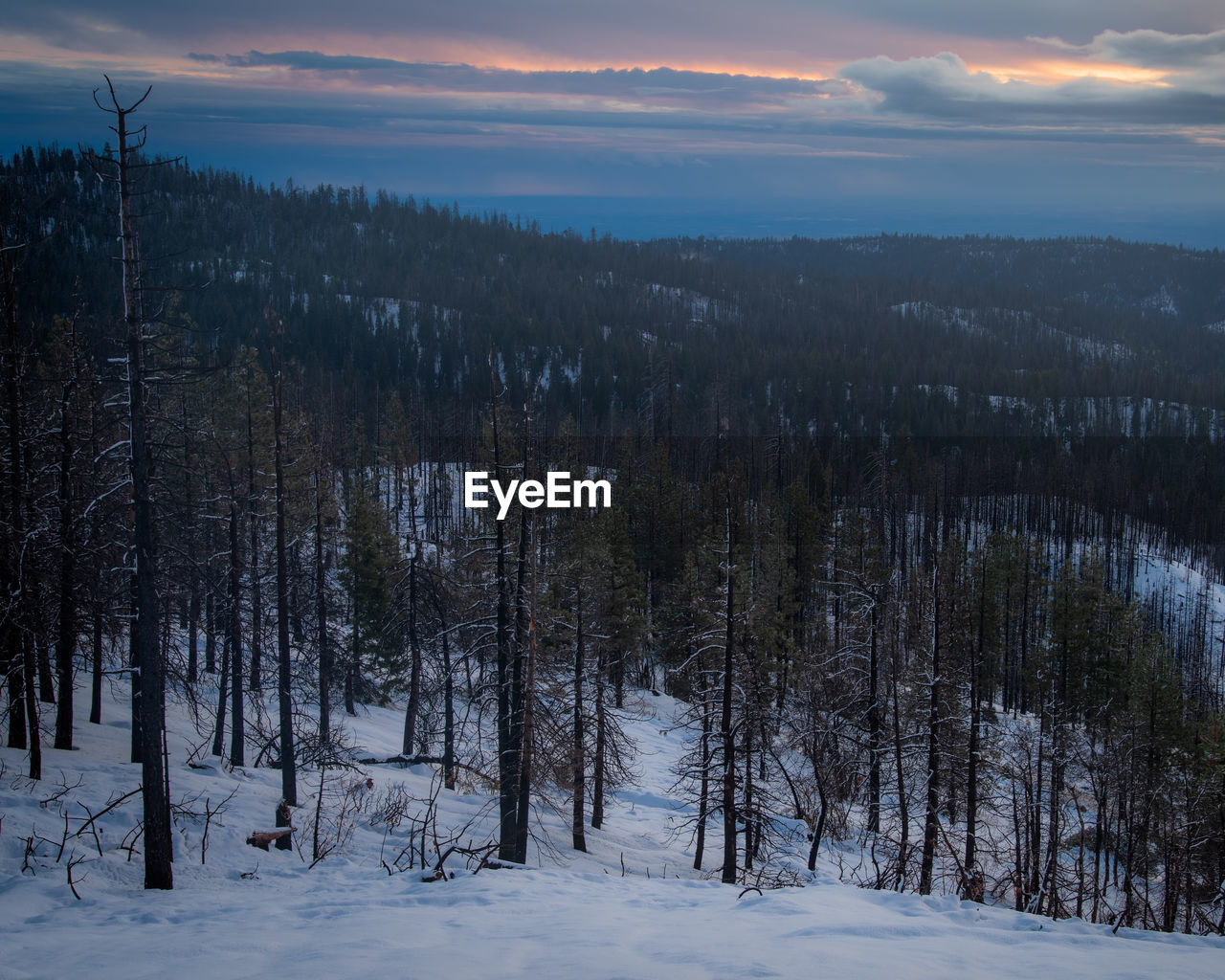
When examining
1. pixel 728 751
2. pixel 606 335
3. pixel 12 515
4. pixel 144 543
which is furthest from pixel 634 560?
pixel 606 335

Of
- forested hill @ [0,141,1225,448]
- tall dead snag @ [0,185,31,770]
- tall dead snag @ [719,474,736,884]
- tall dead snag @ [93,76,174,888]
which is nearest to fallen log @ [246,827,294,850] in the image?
tall dead snag @ [93,76,174,888]

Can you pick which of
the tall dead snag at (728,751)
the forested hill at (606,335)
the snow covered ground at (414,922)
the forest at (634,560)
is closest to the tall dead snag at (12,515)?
the forest at (634,560)

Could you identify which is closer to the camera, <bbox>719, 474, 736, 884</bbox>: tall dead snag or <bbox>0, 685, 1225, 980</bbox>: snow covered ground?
<bbox>0, 685, 1225, 980</bbox>: snow covered ground

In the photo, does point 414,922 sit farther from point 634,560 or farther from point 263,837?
point 634,560

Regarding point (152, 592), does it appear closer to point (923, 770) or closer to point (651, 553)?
point (923, 770)

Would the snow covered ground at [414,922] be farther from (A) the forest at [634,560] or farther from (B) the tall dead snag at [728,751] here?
(B) the tall dead snag at [728,751]

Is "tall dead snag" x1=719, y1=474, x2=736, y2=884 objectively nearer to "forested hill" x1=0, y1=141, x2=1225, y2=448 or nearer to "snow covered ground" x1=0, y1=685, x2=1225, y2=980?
"snow covered ground" x1=0, y1=685, x2=1225, y2=980

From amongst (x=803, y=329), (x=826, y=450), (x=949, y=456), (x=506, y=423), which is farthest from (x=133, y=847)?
(x=803, y=329)
